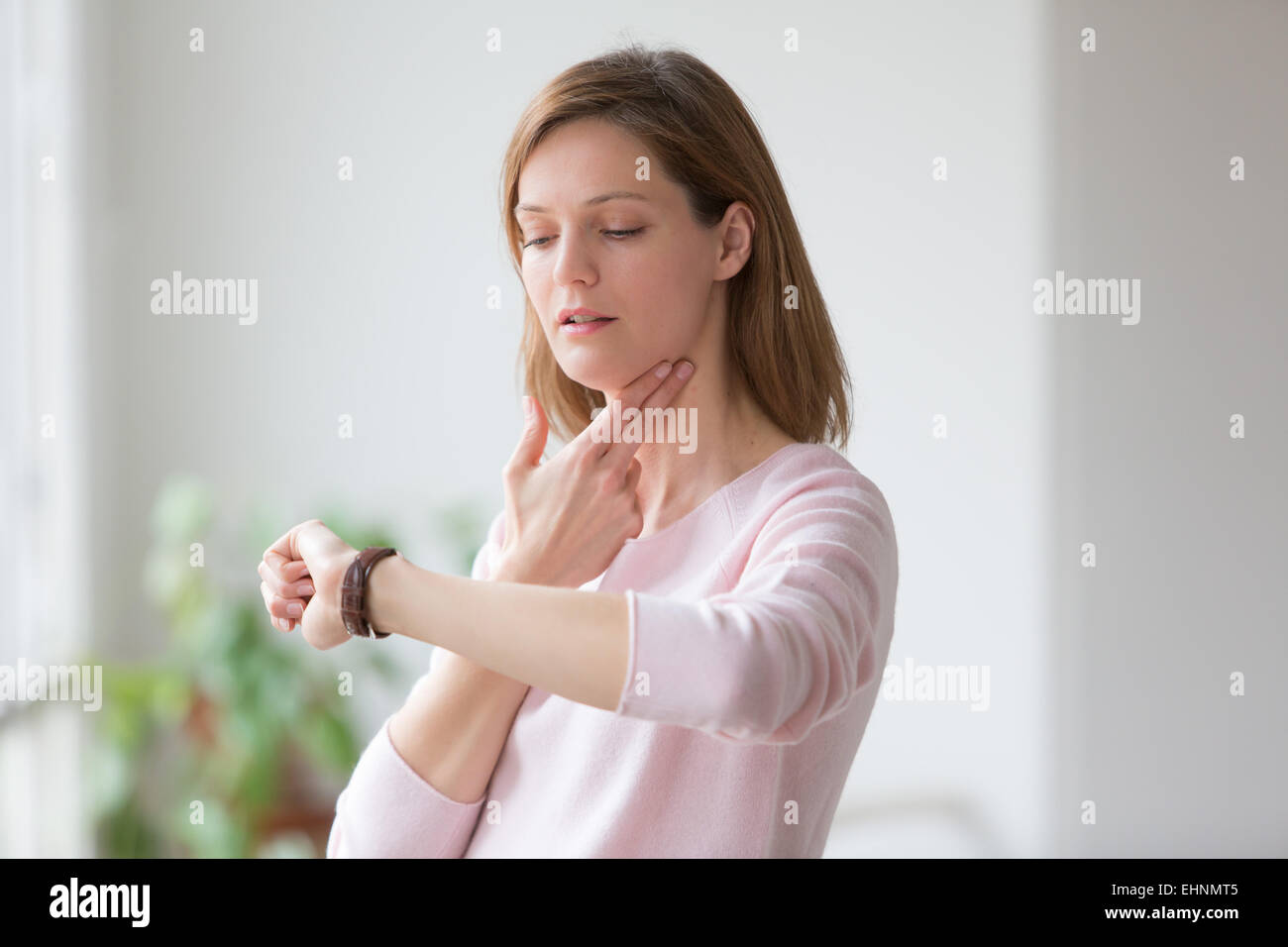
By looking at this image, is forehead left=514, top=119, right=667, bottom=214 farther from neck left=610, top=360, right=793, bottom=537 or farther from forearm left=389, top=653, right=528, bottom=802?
forearm left=389, top=653, right=528, bottom=802

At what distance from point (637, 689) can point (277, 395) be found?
2.18 metres

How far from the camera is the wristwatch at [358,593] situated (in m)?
0.84

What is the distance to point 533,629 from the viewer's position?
758 millimetres

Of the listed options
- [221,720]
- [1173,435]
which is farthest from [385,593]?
[1173,435]

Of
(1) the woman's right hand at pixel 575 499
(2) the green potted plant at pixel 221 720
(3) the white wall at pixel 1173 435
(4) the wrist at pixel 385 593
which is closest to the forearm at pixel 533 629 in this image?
(4) the wrist at pixel 385 593

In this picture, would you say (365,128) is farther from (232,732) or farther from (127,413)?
(232,732)

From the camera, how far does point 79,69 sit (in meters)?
2.60

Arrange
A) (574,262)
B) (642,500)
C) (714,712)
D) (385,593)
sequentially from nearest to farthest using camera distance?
(714,712)
(385,593)
(574,262)
(642,500)

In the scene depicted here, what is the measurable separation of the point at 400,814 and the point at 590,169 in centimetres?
58

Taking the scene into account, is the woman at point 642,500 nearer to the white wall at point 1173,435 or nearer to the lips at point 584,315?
the lips at point 584,315

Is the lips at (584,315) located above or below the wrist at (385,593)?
above

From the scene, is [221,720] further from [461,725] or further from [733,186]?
[733,186]

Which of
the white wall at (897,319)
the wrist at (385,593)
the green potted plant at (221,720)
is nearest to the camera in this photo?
the wrist at (385,593)

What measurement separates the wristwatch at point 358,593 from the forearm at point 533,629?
0.04 metres
